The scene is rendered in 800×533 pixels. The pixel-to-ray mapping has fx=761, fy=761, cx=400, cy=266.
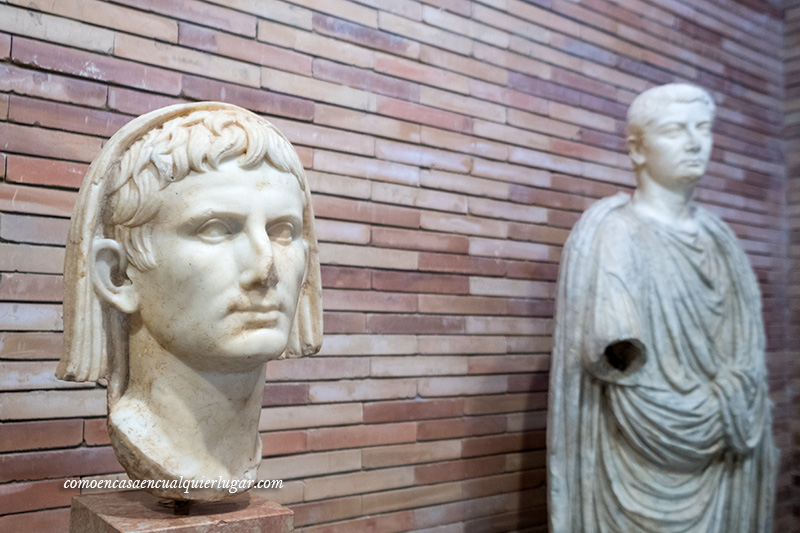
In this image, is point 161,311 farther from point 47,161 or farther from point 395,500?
point 395,500

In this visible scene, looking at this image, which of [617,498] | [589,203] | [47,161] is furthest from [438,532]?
[47,161]

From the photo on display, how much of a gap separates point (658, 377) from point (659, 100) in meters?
1.19

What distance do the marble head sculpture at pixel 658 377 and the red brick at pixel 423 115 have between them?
0.78 meters

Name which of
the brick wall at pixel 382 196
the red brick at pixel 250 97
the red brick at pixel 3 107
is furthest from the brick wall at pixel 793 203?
the red brick at pixel 3 107

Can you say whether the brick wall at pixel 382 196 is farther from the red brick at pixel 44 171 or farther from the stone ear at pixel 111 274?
the stone ear at pixel 111 274

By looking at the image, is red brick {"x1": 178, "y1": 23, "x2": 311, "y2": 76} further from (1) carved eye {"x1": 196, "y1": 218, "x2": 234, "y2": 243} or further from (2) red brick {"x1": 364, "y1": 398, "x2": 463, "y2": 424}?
(2) red brick {"x1": 364, "y1": 398, "x2": 463, "y2": 424}

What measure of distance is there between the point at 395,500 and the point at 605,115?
2.38m

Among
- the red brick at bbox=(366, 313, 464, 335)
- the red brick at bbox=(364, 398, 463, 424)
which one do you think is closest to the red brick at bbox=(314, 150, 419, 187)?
the red brick at bbox=(366, 313, 464, 335)

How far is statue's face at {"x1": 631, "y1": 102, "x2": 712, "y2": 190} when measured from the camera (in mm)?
3246

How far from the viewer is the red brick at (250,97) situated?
2.77 m

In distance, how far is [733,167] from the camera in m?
4.86

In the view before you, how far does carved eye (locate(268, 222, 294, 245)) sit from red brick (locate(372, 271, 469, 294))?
4.64 feet

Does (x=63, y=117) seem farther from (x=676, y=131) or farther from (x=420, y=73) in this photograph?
(x=676, y=131)

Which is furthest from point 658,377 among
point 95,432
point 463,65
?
point 95,432
